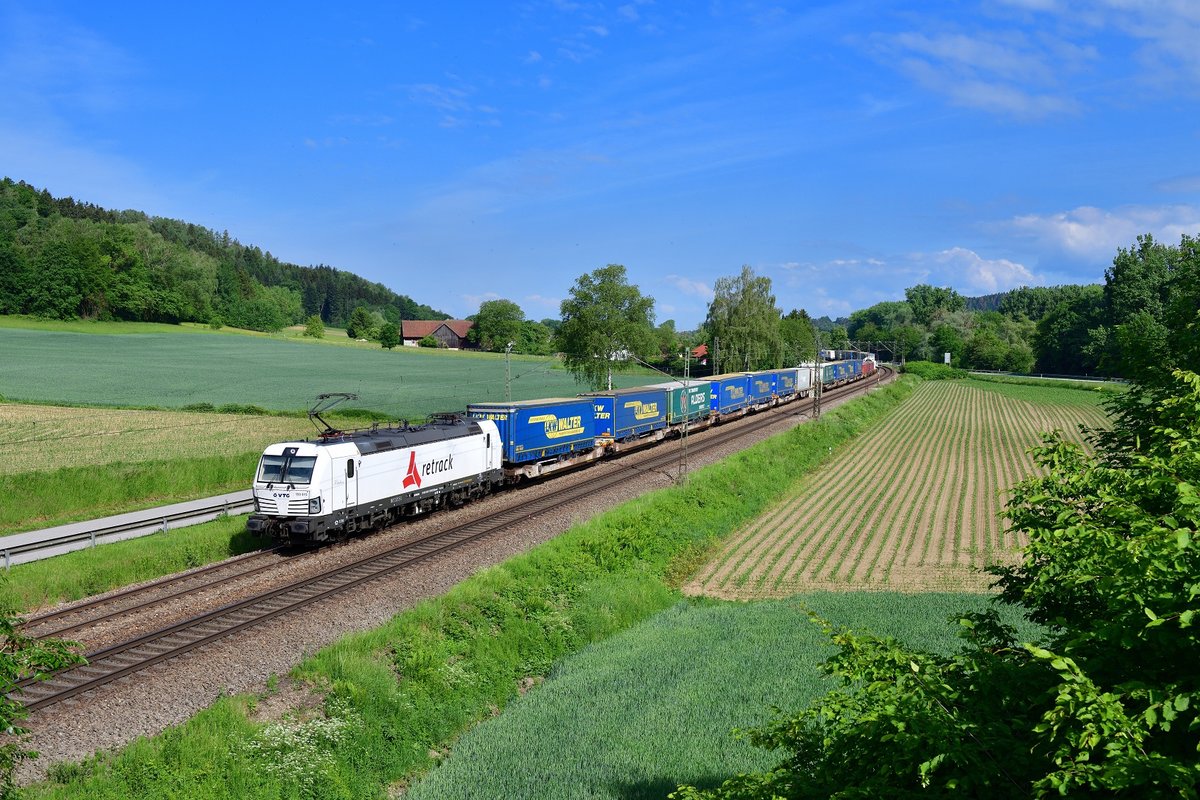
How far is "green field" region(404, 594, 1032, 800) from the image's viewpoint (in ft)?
→ 39.6

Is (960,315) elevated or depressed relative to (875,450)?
elevated

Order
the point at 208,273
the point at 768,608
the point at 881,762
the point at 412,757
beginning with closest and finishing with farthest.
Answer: the point at 881,762 → the point at 412,757 → the point at 768,608 → the point at 208,273

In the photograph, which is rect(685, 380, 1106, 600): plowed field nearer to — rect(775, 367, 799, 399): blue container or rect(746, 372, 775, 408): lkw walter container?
rect(746, 372, 775, 408): lkw walter container

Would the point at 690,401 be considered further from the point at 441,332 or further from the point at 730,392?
the point at 441,332

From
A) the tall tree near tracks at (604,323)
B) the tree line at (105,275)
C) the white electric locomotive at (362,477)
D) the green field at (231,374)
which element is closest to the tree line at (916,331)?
the tall tree near tracks at (604,323)

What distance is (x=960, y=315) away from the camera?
195250 mm

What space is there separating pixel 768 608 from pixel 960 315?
636 ft

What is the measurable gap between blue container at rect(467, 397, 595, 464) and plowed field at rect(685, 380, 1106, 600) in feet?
31.1

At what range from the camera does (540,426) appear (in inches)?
1393

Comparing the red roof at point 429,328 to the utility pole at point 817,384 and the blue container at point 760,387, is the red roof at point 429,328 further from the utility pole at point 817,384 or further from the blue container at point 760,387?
the blue container at point 760,387

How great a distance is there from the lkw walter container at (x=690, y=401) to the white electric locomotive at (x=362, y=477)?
19.1 meters

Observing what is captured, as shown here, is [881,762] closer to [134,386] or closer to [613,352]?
[613,352]

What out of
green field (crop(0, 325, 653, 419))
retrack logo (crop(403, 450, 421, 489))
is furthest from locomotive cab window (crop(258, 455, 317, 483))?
green field (crop(0, 325, 653, 419))

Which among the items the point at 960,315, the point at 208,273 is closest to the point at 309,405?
the point at 208,273
